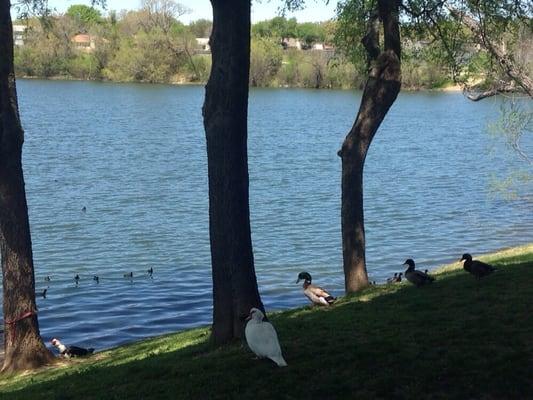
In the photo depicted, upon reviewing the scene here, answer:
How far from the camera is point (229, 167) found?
989cm

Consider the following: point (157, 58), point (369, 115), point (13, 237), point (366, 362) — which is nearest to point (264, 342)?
point (366, 362)

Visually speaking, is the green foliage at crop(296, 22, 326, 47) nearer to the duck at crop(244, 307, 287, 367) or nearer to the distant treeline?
the distant treeline

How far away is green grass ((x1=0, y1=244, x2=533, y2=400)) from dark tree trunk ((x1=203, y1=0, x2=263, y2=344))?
66 cm

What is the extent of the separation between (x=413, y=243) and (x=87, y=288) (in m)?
12.3

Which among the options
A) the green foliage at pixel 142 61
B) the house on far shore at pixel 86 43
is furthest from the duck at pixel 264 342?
the house on far shore at pixel 86 43

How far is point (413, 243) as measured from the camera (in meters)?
26.9

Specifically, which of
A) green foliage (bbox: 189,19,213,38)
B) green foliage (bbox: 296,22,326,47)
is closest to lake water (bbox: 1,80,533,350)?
green foliage (bbox: 189,19,213,38)

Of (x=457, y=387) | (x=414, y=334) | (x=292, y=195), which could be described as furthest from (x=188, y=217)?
(x=457, y=387)

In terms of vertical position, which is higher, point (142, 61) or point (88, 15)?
point (142, 61)

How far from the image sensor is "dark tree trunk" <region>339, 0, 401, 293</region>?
13.7 metres

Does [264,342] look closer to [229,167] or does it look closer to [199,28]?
[229,167]

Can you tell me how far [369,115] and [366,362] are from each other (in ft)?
22.7

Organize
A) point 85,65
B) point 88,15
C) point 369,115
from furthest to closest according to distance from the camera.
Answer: point 85,65 → point 88,15 → point 369,115

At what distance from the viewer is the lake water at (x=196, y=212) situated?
20328 mm
